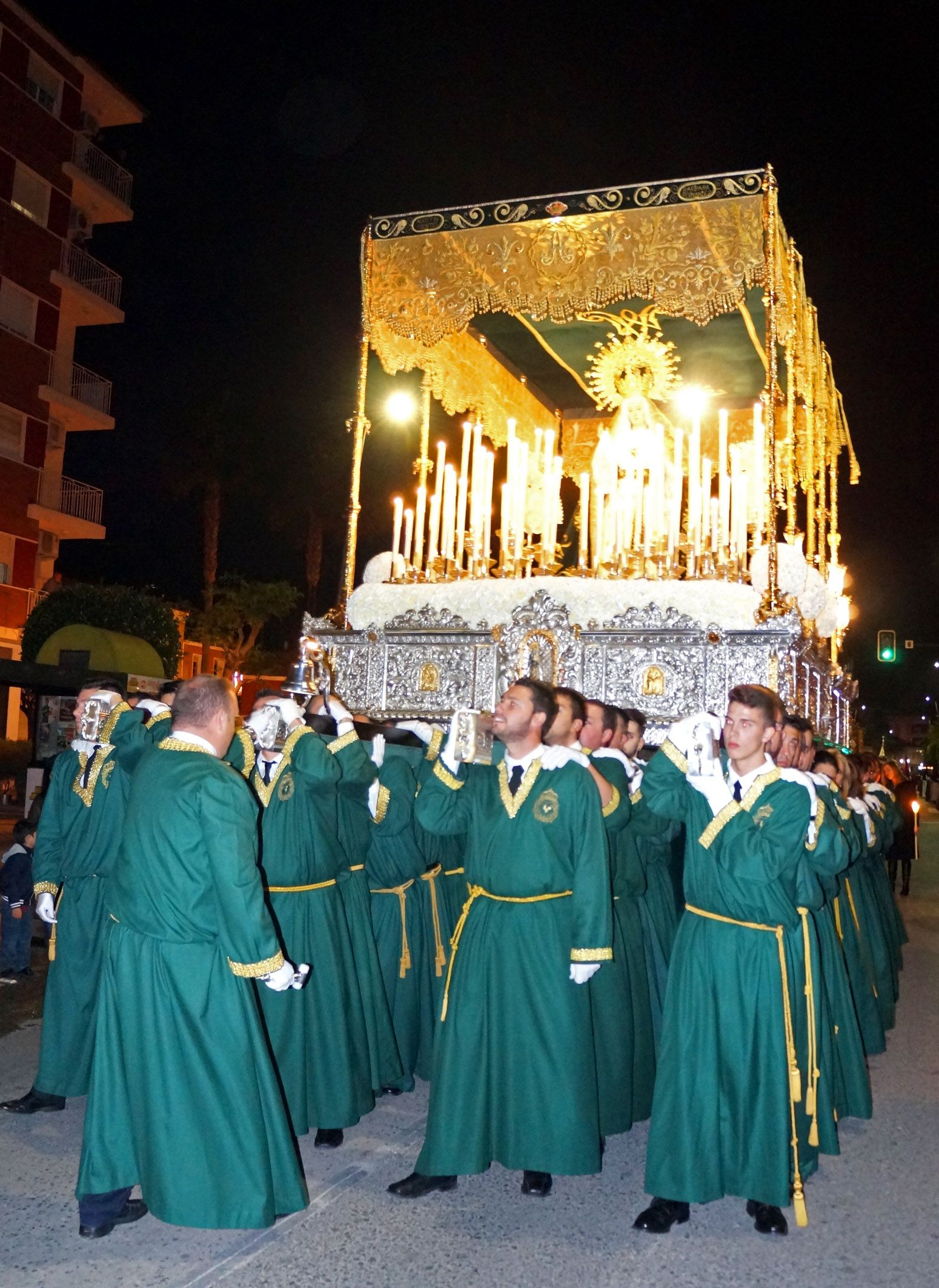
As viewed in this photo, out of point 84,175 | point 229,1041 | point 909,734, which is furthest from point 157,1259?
point 909,734

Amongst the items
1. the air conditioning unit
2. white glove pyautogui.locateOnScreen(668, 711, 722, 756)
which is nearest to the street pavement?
white glove pyautogui.locateOnScreen(668, 711, 722, 756)

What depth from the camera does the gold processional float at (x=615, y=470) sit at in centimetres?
786

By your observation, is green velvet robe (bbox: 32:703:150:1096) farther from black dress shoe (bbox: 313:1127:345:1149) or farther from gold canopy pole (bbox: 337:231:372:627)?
gold canopy pole (bbox: 337:231:372:627)

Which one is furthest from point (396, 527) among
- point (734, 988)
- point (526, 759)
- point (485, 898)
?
point (734, 988)

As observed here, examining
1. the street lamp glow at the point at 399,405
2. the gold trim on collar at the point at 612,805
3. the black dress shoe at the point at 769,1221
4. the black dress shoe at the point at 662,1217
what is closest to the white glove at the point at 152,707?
the gold trim on collar at the point at 612,805

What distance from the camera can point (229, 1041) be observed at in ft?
12.7

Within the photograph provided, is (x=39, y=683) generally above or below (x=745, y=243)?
below

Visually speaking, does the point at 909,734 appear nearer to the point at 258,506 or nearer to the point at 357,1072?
the point at 258,506

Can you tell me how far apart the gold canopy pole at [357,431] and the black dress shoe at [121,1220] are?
17.9 feet

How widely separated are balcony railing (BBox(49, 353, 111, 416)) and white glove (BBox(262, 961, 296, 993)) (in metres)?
27.0

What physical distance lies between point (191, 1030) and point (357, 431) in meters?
6.45

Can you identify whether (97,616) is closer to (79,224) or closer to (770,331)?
(79,224)

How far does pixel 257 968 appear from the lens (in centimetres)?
387

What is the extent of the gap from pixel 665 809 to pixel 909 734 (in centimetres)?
11697
